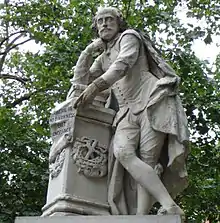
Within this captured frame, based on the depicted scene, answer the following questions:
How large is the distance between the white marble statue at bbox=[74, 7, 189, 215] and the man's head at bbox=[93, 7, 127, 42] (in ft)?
0.53

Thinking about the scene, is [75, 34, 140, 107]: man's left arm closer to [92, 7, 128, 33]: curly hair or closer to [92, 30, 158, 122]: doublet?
[92, 30, 158, 122]: doublet

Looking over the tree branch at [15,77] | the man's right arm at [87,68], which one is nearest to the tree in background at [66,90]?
the tree branch at [15,77]

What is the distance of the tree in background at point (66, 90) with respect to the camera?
481 inches

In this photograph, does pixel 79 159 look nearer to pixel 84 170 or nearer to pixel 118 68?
pixel 84 170

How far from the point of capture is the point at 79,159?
6.45 metres

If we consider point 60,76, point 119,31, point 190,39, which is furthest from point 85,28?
point 119,31

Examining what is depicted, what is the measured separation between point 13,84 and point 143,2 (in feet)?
14.8

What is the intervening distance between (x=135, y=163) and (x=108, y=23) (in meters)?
1.71

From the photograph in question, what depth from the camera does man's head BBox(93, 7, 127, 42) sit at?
701cm

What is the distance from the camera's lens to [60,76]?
13.4 metres

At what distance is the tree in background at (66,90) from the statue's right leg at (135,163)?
17.8ft

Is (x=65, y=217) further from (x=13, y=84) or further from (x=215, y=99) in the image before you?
(x=13, y=84)

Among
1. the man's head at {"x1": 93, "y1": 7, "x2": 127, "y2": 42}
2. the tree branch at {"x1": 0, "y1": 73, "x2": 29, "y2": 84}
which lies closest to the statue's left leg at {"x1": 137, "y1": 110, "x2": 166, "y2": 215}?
the man's head at {"x1": 93, "y1": 7, "x2": 127, "y2": 42}

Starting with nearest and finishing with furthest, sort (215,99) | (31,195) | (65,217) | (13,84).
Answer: (65,217) → (31,195) → (215,99) → (13,84)
